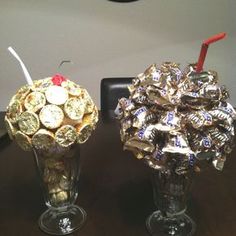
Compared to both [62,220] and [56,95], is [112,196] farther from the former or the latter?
[56,95]

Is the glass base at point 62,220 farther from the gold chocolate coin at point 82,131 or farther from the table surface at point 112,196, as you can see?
the gold chocolate coin at point 82,131

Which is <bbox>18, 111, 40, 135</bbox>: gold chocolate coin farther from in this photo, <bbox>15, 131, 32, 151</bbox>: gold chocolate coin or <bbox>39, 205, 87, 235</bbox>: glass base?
<bbox>39, 205, 87, 235</bbox>: glass base

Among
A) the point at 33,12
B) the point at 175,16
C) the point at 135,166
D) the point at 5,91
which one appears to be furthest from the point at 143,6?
the point at 135,166

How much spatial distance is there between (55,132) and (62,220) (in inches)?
9.6

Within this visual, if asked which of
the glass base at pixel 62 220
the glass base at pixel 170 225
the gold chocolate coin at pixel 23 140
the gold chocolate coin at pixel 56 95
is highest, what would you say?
the gold chocolate coin at pixel 56 95

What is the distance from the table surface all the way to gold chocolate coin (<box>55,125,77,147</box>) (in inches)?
8.3

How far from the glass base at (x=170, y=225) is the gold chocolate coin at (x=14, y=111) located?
369mm

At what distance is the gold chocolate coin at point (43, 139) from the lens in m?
0.67

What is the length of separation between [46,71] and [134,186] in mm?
1671

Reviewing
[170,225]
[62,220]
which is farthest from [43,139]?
[170,225]

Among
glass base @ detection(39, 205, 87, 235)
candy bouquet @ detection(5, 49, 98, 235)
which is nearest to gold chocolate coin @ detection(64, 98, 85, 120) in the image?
candy bouquet @ detection(5, 49, 98, 235)

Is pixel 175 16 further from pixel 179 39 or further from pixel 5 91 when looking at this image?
pixel 5 91

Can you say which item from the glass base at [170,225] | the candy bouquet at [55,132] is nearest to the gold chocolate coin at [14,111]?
the candy bouquet at [55,132]

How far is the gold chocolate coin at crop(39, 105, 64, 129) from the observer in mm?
667
